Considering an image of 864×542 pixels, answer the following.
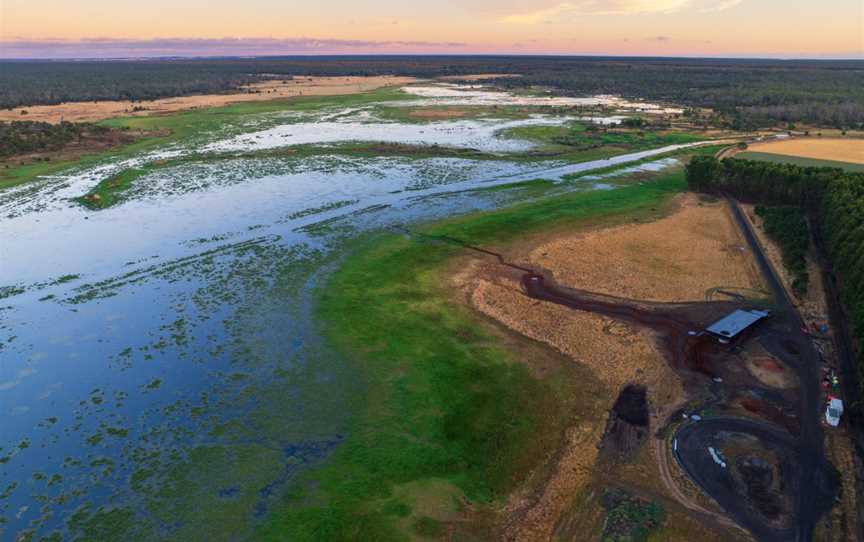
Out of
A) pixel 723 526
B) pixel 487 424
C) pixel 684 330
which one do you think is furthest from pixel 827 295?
pixel 487 424

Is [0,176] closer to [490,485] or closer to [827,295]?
[490,485]

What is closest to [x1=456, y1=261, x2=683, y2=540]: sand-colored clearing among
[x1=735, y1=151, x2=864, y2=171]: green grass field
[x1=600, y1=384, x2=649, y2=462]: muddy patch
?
[x1=600, y1=384, x2=649, y2=462]: muddy patch

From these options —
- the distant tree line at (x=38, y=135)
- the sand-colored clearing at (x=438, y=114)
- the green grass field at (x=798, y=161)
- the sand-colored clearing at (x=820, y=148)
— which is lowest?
the distant tree line at (x=38, y=135)

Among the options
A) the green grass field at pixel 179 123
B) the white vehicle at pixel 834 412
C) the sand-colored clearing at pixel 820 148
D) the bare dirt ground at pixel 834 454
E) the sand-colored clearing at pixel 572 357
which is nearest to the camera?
the bare dirt ground at pixel 834 454

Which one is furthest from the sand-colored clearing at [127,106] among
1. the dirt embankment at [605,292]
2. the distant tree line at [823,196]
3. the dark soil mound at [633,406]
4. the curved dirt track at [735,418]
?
the dark soil mound at [633,406]

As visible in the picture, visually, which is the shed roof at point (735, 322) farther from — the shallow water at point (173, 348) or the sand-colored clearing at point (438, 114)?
the sand-colored clearing at point (438, 114)
